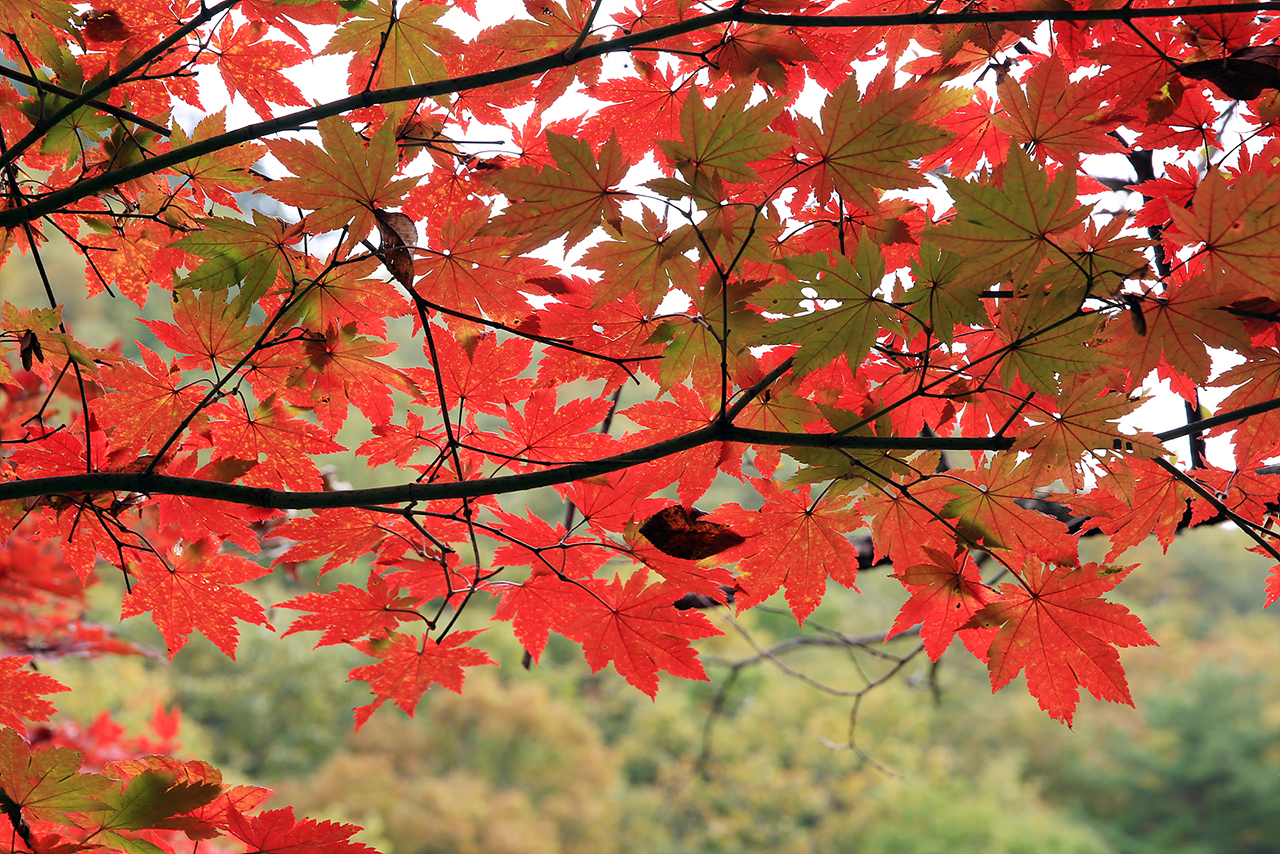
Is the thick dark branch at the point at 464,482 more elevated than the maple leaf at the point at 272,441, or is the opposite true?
the maple leaf at the point at 272,441

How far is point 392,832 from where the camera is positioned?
958cm

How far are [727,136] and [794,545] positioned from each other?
17.4 inches

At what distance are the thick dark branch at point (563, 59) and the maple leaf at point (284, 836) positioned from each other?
574mm

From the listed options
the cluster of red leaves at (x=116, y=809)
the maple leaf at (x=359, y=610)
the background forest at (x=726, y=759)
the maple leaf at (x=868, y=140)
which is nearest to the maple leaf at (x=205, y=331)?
the maple leaf at (x=359, y=610)

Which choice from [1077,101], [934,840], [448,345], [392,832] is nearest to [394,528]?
[448,345]

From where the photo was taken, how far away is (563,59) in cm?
61

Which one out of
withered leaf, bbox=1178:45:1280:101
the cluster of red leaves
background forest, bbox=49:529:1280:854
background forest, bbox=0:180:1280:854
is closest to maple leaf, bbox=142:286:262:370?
the cluster of red leaves

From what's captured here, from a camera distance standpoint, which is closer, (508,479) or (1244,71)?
(508,479)

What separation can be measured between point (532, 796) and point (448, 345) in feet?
36.8

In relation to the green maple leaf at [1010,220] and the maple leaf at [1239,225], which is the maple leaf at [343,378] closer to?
the green maple leaf at [1010,220]

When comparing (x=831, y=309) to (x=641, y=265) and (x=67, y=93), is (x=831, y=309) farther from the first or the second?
(x=67, y=93)

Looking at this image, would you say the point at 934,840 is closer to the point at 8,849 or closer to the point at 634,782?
the point at 634,782

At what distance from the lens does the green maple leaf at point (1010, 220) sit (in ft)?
1.81

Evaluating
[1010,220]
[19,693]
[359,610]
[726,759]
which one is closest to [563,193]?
[1010,220]
